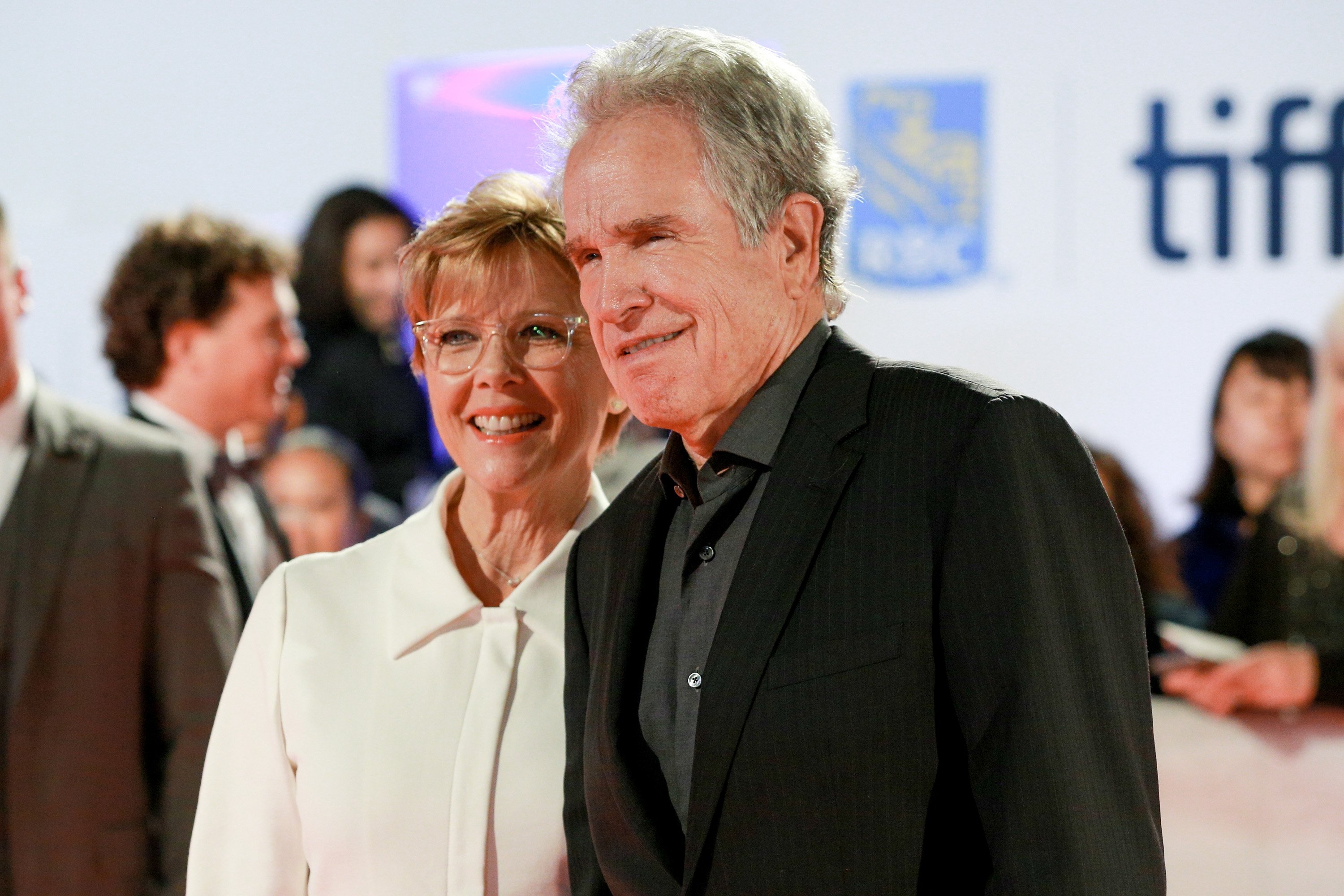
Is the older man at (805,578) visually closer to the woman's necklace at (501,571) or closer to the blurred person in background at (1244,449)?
the woman's necklace at (501,571)

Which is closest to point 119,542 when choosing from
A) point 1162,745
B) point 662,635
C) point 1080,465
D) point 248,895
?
point 248,895

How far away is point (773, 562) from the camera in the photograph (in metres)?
1.32

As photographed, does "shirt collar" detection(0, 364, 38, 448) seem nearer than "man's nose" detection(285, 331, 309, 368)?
Yes

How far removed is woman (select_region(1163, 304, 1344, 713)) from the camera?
409 cm

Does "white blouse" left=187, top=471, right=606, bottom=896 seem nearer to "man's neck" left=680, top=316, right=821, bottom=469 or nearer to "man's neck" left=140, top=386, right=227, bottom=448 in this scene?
"man's neck" left=680, top=316, right=821, bottom=469

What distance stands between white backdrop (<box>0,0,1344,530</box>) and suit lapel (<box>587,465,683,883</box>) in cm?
354

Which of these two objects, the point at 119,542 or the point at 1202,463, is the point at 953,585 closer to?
the point at 119,542

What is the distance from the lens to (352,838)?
170cm

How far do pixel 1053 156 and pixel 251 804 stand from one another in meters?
4.08

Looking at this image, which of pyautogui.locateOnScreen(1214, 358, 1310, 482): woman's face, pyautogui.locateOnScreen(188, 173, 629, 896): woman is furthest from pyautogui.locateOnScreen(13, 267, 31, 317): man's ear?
pyautogui.locateOnScreen(1214, 358, 1310, 482): woman's face

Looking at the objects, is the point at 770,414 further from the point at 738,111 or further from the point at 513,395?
the point at 513,395

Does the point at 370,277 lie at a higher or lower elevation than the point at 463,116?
lower

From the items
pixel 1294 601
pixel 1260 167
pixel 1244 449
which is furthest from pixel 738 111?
pixel 1260 167

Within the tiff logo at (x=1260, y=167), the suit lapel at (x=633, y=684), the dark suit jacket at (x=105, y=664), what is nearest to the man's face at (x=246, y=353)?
the dark suit jacket at (x=105, y=664)
